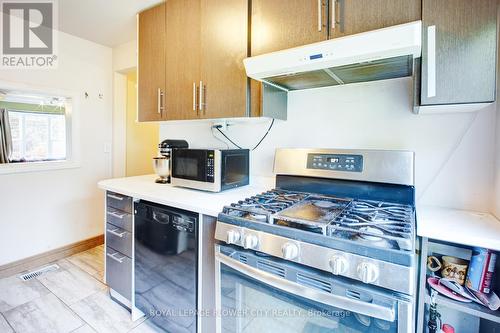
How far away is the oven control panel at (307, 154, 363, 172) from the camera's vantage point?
131cm

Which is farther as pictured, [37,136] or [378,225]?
[37,136]

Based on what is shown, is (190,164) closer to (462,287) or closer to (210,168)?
(210,168)

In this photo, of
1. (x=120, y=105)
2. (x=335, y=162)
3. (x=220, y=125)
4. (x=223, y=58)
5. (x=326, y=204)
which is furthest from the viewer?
(x=120, y=105)

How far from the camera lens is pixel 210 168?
1.59m

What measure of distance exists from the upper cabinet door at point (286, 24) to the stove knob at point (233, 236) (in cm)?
97

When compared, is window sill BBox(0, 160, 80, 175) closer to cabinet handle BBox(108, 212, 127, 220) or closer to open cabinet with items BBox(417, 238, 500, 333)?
cabinet handle BBox(108, 212, 127, 220)

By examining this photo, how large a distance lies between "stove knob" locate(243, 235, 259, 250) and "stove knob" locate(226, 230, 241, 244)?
0.14ft

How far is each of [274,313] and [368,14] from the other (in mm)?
1329

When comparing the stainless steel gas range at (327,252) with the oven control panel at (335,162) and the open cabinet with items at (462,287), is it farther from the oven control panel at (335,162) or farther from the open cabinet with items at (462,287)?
the open cabinet with items at (462,287)

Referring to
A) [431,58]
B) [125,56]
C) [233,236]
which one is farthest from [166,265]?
[125,56]

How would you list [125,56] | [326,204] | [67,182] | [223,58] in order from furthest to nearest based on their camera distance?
1. [125,56]
2. [67,182]
3. [223,58]
4. [326,204]

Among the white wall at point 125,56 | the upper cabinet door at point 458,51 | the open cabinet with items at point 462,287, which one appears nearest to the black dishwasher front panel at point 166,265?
the open cabinet with items at point 462,287

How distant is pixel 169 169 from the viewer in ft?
6.34
